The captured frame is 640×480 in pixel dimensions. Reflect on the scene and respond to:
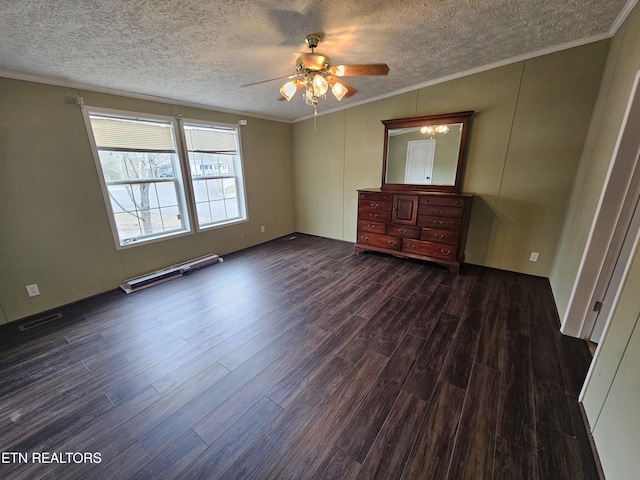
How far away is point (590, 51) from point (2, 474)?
5349 millimetres

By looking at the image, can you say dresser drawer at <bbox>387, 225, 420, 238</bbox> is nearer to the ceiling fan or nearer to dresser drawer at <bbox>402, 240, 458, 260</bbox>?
dresser drawer at <bbox>402, 240, 458, 260</bbox>

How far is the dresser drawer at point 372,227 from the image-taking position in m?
3.72

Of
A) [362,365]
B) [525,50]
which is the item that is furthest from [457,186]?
[362,365]

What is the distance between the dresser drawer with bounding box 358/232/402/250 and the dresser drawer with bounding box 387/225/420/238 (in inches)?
3.1

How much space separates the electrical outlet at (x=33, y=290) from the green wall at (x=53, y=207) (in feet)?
0.10

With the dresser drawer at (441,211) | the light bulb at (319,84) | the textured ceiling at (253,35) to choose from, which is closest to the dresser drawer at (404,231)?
the dresser drawer at (441,211)

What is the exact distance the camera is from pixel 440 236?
10.6ft

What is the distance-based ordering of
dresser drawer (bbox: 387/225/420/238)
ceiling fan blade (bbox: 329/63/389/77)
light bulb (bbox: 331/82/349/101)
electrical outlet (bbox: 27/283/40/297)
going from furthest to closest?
dresser drawer (bbox: 387/225/420/238)
electrical outlet (bbox: 27/283/40/297)
light bulb (bbox: 331/82/349/101)
ceiling fan blade (bbox: 329/63/389/77)

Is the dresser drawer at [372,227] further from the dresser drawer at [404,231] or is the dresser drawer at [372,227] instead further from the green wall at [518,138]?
the green wall at [518,138]

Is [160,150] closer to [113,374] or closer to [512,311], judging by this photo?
[113,374]

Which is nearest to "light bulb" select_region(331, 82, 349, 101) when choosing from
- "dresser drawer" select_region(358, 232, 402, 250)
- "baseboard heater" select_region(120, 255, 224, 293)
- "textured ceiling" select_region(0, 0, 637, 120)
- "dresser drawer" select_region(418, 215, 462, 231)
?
"textured ceiling" select_region(0, 0, 637, 120)

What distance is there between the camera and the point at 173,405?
60.9 inches

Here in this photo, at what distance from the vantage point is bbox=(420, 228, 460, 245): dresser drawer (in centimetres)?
314

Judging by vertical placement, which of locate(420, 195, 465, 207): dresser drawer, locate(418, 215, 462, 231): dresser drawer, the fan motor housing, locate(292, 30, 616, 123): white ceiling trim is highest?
locate(292, 30, 616, 123): white ceiling trim
